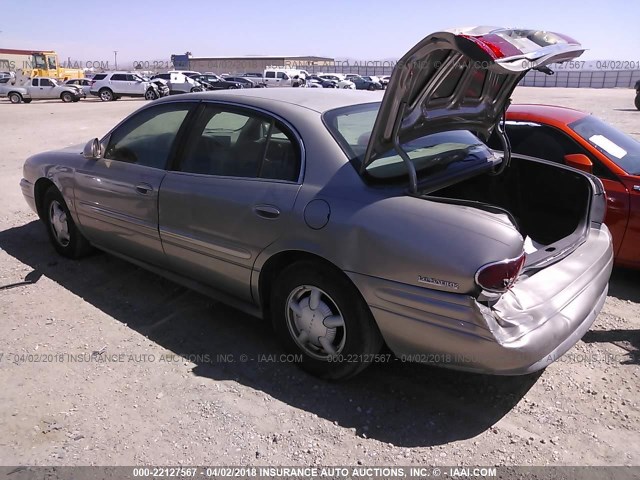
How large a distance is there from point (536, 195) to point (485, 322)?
1745mm

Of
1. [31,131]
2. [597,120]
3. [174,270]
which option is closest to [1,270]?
[174,270]

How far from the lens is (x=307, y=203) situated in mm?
2924

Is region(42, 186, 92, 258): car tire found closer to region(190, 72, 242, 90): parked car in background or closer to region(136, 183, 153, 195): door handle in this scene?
region(136, 183, 153, 195): door handle

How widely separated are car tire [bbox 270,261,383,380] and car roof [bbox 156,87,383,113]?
1.05 m

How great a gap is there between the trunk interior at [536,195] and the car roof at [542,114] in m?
1.15

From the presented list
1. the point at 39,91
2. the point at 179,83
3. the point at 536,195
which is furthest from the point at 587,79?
the point at 536,195

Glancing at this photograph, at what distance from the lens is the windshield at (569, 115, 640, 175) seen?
4.41 metres

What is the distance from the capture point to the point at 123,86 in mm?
32094

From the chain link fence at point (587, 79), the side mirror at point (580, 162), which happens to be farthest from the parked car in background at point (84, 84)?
the chain link fence at point (587, 79)

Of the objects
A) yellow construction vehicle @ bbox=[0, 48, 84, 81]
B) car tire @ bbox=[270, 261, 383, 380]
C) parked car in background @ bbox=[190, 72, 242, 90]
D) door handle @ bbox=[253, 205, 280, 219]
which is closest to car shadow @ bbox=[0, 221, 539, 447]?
car tire @ bbox=[270, 261, 383, 380]

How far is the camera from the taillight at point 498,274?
2.41 m

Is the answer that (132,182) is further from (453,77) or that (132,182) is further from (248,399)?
(453,77)

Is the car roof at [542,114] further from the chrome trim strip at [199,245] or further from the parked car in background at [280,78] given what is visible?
the parked car in background at [280,78]

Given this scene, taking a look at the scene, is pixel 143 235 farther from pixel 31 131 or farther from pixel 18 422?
pixel 31 131
